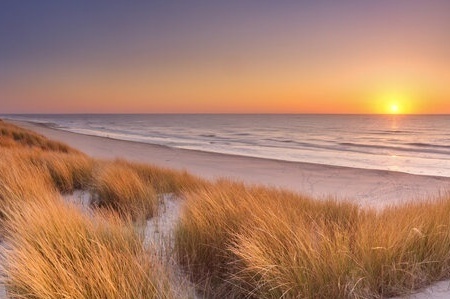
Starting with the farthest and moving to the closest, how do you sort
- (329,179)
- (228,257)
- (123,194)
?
(329,179)
(123,194)
(228,257)

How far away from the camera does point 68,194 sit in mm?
6785

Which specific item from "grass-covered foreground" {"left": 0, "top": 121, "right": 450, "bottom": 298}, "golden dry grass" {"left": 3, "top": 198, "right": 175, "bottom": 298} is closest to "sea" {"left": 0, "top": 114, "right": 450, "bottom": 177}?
"grass-covered foreground" {"left": 0, "top": 121, "right": 450, "bottom": 298}

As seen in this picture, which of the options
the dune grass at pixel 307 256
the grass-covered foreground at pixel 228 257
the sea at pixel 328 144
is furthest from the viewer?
the sea at pixel 328 144

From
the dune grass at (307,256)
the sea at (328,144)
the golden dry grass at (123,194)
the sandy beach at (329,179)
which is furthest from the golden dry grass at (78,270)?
the sea at (328,144)

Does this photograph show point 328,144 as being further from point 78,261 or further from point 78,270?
point 78,270

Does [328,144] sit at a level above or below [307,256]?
below

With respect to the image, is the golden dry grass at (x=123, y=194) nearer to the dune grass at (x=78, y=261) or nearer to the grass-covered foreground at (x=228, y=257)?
the dune grass at (x=78, y=261)

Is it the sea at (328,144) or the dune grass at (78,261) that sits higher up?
the dune grass at (78,261)

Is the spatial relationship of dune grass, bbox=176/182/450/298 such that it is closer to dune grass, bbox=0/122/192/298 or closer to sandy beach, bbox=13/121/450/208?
dune grass, bbox=0/122/192/298

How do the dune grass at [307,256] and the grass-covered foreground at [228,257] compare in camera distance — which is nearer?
the grass-covered foreground at [228,257]

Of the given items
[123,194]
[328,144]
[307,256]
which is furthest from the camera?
[328,144]

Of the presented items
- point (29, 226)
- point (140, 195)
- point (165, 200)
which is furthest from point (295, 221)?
point (165, 200)

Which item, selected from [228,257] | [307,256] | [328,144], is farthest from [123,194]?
[328,144]

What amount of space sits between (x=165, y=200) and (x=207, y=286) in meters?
3.55
